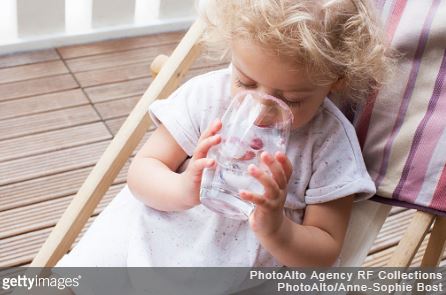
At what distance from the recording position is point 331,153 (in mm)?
932

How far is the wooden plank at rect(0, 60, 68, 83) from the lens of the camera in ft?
6.50

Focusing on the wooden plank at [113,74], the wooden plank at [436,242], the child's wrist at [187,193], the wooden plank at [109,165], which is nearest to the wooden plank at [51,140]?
the wooden plank at [113,74]

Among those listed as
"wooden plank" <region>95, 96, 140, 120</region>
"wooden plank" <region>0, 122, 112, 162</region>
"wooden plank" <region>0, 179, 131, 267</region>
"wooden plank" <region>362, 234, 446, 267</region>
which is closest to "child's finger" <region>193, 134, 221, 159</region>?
"wooden plank" <region>0, 179, 131, 267</region>

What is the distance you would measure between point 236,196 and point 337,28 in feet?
0.82

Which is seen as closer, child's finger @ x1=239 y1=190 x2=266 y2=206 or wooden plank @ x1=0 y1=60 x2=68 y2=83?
child's finger @ x1=239 y1=190 x2=266 y2=206

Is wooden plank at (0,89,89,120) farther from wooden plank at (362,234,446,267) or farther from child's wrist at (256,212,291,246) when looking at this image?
child's wrist at (256,212,291,246)

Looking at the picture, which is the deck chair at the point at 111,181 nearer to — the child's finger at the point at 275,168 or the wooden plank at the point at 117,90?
the child's finger at the point at 275,168

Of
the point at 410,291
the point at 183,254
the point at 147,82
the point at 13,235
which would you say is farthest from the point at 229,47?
the point at 147,82

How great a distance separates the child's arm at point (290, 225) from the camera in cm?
75

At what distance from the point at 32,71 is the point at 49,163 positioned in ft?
1.54

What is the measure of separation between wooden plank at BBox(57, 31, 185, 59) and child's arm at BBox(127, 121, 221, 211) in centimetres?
124

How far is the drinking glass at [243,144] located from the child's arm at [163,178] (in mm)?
41

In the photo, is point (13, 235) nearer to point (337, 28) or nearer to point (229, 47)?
point (229, 47)

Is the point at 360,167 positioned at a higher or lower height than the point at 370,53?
lower
